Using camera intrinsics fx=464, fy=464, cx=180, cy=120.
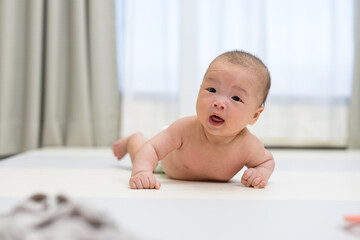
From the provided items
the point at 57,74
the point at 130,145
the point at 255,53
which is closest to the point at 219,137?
the point at 130,145

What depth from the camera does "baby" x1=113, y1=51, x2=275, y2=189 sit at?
1081mm

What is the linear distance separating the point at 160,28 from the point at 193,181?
47.8 inches

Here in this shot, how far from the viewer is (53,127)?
2219mm

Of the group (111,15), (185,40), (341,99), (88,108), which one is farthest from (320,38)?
(88,108)

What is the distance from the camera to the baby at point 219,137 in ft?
3.55

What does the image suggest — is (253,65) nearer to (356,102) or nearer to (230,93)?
(230,93)

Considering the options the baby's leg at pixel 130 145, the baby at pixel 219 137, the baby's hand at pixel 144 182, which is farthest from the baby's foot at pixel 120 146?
the baby's hand at pixel 144 182

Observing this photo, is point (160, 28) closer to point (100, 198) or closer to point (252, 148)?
point (252, 148)

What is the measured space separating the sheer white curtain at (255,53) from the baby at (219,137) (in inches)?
40.4

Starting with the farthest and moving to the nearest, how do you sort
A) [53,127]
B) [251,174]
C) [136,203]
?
1. [53,127]
2. [251,174]
3. [136,203]

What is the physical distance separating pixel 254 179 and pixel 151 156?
0.86 ft

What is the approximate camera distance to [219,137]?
116cm

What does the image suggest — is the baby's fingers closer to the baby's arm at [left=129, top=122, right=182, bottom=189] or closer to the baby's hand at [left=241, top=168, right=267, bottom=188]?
the baby's hand at [left=241, top=168, right=267, bottom=188]

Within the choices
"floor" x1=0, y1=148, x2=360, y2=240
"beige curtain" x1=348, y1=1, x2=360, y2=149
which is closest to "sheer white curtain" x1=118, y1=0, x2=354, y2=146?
"beige curtain" x1=348, y1=1, x2=360, y2=149
